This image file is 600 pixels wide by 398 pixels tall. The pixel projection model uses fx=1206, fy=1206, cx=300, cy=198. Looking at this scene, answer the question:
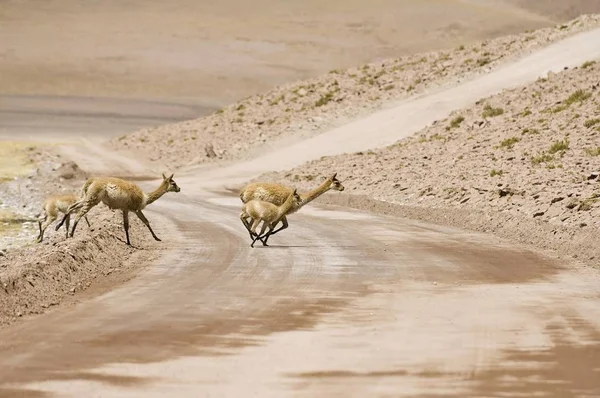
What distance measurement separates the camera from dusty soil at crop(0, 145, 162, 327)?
1802 cm

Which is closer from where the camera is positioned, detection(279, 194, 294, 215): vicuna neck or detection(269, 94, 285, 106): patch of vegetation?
detection(279, 194, 294, 215): vicuna neck

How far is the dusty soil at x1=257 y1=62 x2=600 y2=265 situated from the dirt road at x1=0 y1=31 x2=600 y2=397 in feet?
15.6

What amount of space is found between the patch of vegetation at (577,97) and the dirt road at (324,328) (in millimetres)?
30200

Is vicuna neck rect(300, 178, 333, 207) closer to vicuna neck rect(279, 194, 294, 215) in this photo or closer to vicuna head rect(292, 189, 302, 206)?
vicuna head rect(292, 189, 302, 206)

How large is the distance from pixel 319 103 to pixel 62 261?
2435 inches

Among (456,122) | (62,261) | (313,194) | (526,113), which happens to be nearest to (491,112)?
(456,122)

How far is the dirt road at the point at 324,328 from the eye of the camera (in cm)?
1267

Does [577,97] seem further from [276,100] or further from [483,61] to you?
[276,100]

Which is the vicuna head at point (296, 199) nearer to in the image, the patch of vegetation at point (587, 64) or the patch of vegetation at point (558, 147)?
the patch of vegetation at point (558, 147)

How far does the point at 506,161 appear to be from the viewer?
43.6 metres

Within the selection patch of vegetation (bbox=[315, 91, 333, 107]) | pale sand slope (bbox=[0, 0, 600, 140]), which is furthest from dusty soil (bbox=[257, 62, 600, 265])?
pale sand slope (bbox=[0, 0, 600, 140])

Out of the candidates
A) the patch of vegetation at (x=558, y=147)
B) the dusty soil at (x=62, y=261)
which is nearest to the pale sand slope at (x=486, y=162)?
the patch of vegetation at (x=558, y=147)

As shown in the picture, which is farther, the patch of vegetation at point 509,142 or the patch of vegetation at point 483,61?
the patch of vegetation at point 483,61

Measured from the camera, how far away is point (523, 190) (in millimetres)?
35750
